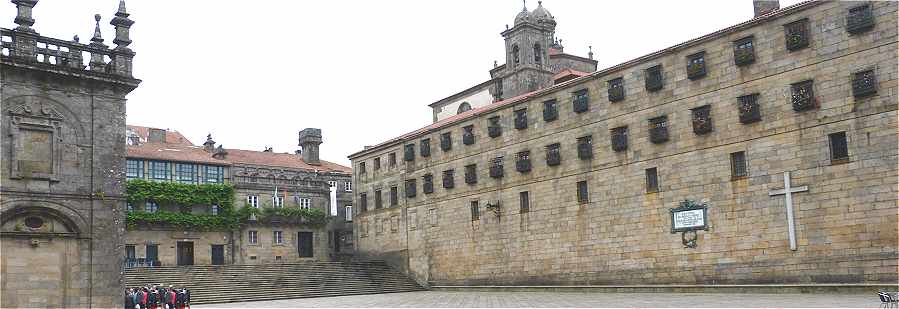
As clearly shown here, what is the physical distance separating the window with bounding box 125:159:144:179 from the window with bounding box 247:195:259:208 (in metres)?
8.10

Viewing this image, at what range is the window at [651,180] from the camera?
39.7 meters

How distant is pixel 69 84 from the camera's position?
25141 mm

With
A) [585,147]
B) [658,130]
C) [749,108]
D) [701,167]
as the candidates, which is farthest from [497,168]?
[749,108]

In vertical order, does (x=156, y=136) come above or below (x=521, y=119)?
above

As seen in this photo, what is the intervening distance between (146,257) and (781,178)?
40382 millimetres

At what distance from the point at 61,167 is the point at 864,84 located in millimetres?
27979

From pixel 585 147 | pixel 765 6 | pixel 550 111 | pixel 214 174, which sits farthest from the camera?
pixel 214 174

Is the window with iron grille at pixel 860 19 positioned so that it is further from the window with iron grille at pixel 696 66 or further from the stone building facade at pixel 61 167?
the stone building facade at pixel 61 167

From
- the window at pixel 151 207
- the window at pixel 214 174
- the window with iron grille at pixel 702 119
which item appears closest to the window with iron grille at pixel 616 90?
the window with iron grille at pixel 702 119

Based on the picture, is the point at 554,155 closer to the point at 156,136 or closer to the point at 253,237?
the point at 253,237

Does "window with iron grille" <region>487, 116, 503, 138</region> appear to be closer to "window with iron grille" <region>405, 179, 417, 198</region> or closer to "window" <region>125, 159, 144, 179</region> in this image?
"window with iron grille" <region>405, 179, 417, 198</region>

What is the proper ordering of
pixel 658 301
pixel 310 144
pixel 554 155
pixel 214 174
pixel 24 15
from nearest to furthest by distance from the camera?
pixel 24 15, pixel 658 301, pixel 554 155, pixel 214 174, pixel 310 144

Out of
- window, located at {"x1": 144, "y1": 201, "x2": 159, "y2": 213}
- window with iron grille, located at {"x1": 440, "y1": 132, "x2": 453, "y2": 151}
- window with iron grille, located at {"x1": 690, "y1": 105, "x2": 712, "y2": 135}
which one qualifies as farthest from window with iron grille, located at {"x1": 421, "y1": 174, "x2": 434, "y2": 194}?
window with iron grille, located at {"x1": 690, "y1": 105, "x2": 712, "y2": 135}

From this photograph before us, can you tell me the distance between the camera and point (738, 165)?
36.3 metres
